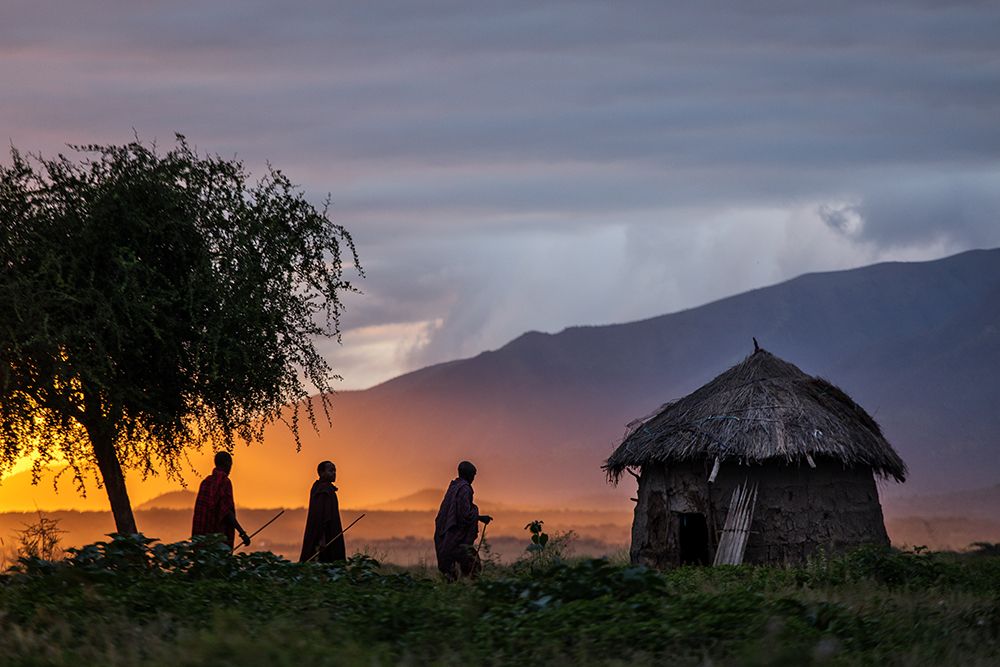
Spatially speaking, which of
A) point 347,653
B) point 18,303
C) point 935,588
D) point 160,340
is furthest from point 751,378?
point 347,653

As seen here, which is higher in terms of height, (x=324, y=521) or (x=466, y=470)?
(x=466, y=470)

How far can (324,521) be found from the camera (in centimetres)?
1848

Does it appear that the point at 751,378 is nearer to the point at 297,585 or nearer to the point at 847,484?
the point at 847,484

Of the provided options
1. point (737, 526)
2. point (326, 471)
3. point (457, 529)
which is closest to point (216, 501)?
point (326, 471)

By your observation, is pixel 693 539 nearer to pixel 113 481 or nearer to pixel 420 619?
pixel 113 481

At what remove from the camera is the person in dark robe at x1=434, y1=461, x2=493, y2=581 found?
18031 millimetres

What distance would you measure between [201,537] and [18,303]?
714cm

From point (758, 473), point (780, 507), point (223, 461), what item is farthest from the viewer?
point (758, 473)

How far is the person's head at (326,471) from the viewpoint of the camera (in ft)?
60.1

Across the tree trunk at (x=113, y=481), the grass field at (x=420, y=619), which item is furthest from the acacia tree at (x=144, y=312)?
the grass field at (x=420, y=619)

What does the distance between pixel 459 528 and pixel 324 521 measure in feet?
6.42

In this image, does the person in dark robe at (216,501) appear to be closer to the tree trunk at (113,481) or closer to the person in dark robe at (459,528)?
the person in dark robe at (459,528)

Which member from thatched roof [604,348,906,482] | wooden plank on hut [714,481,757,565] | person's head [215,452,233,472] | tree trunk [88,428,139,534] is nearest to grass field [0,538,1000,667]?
person's head [215,452,233,472]

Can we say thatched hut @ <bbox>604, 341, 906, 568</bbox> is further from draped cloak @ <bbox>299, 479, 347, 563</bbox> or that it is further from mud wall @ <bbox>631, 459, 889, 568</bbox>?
draped cloak @ <bbox>299, 479, 347, 563</bbox>
